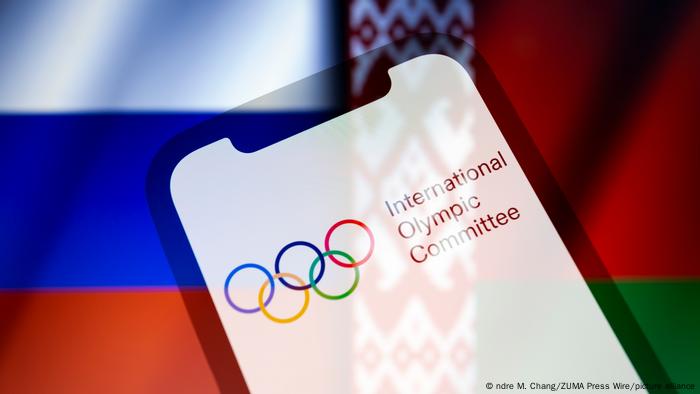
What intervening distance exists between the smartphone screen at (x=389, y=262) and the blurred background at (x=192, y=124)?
0.30ft

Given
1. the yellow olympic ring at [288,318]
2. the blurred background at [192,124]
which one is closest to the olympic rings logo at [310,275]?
the yellow olympic ring at [288,318]

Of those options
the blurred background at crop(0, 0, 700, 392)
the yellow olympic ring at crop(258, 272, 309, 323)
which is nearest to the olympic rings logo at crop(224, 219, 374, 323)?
the yellow olympic ring at crop(258, 272, 309, 323)

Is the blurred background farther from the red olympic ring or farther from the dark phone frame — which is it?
the red olympic ring

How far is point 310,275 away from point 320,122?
30 cm

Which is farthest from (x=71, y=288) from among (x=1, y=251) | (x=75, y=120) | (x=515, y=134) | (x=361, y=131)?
(x=515, y=134)

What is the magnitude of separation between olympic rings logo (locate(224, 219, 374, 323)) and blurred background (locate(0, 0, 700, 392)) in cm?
15

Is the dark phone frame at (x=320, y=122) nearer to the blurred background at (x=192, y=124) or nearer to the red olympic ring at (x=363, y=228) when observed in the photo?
the blurred background at (x=192, y=124)

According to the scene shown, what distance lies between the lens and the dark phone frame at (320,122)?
115 centimetres

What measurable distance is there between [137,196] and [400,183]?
521 millimetres

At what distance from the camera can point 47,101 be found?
1180 mm

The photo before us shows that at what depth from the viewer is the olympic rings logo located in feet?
3.77

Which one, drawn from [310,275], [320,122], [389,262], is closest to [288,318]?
[310,275]

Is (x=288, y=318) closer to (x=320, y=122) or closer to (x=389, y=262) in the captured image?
(x=389, y=262)

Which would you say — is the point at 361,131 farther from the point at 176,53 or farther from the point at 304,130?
the point at 176,53
